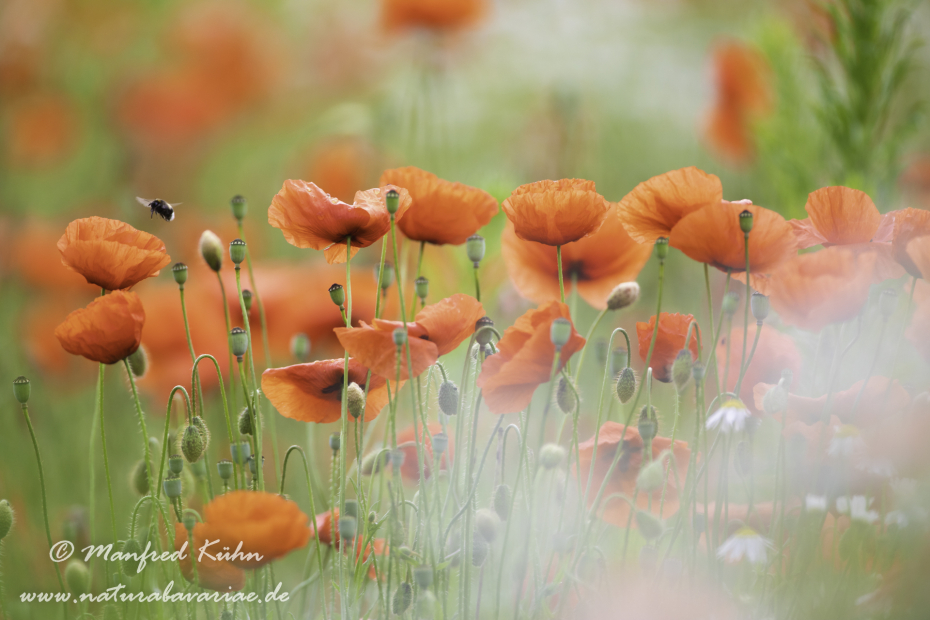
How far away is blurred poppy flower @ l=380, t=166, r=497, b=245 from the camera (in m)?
0.51

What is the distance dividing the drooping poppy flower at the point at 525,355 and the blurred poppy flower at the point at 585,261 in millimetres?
132

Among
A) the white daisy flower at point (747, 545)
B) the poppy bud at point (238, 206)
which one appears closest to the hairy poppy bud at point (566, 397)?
the white daisy flower at point (747, 545)

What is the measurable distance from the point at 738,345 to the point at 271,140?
1.93m

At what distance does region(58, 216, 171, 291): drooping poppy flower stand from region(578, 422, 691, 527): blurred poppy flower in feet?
0.99

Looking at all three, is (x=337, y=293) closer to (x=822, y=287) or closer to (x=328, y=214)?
(x=328, y=214)

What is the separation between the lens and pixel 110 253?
1.47 ft

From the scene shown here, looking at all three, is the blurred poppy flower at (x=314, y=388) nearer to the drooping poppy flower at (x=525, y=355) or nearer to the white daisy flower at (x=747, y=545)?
the drooping poppy flower at (x=525, y=355)

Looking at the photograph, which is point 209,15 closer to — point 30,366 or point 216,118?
point 216,118

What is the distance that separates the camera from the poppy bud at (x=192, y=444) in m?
0.43

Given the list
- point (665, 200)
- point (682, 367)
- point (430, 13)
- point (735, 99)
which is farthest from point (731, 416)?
point (735, 99)

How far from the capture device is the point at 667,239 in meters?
0.50

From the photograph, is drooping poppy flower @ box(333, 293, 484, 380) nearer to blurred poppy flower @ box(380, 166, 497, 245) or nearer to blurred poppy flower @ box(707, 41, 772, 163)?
blurred poppy flower @ box(380, 166, 497, 245)

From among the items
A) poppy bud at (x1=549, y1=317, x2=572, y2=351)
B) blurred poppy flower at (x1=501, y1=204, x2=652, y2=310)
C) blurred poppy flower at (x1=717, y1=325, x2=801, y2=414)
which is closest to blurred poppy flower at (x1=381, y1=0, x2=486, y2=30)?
blurred poppy flower at (x1=501, y1=204, x2=652, y2=310)

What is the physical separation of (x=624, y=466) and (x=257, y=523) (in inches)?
11.1
